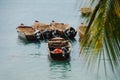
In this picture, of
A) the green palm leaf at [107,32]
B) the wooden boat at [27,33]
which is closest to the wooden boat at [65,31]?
the wooden boat at [27,33]

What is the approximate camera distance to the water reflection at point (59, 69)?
18531mm

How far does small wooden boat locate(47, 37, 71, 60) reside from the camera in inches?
907

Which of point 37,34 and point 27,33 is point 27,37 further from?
point 27,33

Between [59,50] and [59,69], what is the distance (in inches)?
132

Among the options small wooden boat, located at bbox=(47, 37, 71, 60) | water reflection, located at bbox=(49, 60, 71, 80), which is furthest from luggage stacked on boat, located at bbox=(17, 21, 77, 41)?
water reflection, located at bbox=(49, 60, 71, 80)

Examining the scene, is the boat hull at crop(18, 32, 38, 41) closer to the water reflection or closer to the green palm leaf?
the water reflection

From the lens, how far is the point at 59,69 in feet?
66.4

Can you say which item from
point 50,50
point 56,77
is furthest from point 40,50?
point 56,77

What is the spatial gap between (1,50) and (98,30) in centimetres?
2594

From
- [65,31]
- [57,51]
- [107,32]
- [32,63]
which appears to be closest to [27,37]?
[65,31]

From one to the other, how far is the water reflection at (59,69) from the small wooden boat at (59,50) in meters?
0.56

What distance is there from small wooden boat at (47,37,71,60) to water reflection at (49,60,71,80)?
0.56 metres

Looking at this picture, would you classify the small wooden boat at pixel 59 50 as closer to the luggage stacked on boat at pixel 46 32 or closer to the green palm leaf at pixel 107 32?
the luggage stacked on boat at pixel 46 32

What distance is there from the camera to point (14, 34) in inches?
1325
